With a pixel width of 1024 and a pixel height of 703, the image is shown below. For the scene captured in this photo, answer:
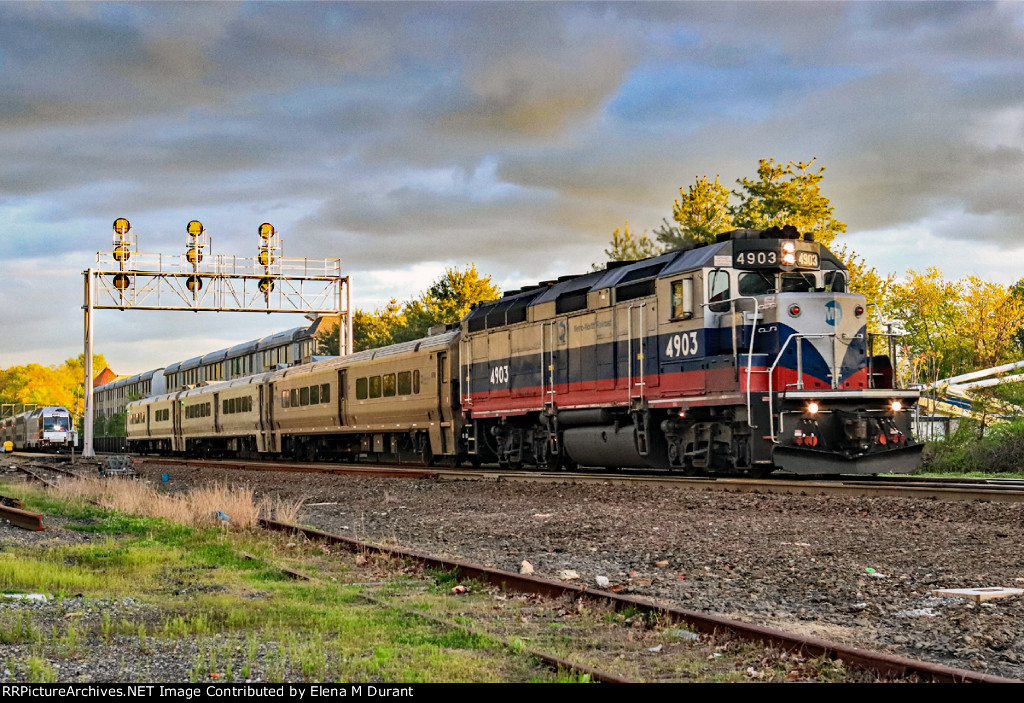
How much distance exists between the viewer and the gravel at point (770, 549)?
6.76 meters

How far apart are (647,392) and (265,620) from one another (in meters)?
12.7

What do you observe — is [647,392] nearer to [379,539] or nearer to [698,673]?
[379,539]

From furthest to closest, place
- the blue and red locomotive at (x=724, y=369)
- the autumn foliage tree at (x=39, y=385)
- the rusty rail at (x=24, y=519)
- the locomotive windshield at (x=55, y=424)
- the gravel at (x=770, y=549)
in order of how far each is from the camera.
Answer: the autumn foliage tree at (x=39, y=385), the locomotive windshield at (x=55, y=424), the blue and red locomotive at (x=724, y=369), the rusty rail at (x=24, y=519), the gravel at (x=770, y=549)

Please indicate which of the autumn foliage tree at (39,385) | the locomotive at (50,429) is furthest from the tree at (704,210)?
the autumn foliage tree at (39,385)

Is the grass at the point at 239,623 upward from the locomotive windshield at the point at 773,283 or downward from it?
downward

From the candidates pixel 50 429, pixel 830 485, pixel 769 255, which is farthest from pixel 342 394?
pixel 50 429

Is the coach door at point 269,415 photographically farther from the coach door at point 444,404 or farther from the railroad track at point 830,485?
the railroad track at point 830,485

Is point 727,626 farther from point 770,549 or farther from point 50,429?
point 50,429

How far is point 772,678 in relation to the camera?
17.6 ft

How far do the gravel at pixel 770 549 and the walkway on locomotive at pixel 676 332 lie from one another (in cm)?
237

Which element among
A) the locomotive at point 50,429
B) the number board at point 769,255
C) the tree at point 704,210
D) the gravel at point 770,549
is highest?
the tree at point 704,210

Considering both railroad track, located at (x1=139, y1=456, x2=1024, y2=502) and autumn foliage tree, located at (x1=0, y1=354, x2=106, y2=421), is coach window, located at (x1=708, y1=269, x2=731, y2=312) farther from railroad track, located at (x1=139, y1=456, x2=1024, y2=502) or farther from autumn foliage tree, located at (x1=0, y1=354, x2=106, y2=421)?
autumn foliage tree, located at (x1=0, y1=354, x2=106, y2=421)

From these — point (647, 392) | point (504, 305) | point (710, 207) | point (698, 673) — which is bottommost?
point (698, 673)

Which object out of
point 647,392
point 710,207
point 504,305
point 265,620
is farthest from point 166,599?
point 710,207
